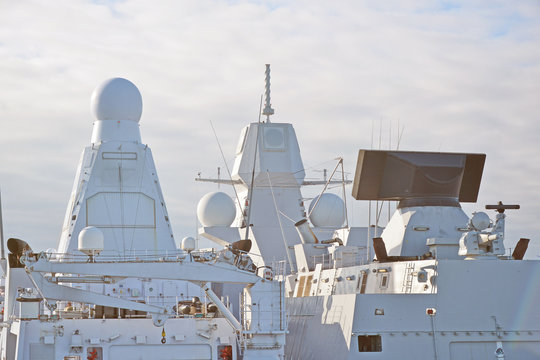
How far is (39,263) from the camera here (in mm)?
21516

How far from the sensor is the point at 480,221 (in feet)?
76.8

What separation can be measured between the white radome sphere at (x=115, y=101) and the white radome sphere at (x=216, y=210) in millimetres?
6648

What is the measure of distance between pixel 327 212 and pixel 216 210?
4733 mm

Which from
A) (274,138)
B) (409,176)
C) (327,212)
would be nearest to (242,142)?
(274,138)

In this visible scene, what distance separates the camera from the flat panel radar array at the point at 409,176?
26.3 meters

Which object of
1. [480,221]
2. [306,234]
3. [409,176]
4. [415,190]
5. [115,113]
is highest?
[115,113]

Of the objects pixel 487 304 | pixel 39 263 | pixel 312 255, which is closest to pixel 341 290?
pixel 312 255

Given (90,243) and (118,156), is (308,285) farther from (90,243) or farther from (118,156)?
(90,243)

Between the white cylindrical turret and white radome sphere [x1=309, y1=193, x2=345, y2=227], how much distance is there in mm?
9121

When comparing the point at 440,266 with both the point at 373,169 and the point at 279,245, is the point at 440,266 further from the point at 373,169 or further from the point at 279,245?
the point at 279,245

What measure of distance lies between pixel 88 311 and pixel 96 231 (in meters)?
3.08

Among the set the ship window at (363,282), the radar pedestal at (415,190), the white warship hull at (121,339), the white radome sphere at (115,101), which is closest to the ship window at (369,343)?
the ship window at (363,282)

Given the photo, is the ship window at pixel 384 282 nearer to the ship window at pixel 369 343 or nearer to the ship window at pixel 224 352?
the ship window at pixel 369 343

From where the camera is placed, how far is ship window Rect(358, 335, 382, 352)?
74.3ft
